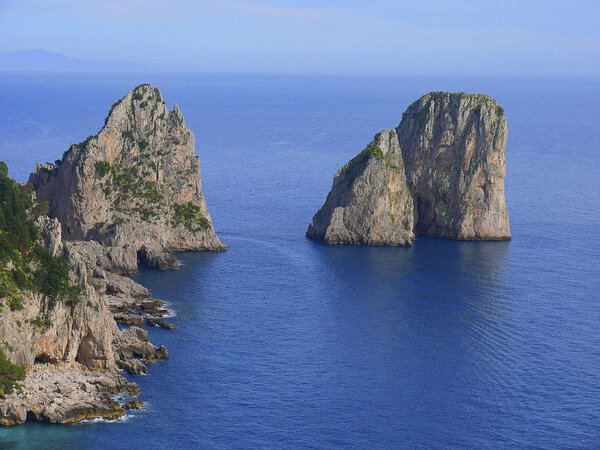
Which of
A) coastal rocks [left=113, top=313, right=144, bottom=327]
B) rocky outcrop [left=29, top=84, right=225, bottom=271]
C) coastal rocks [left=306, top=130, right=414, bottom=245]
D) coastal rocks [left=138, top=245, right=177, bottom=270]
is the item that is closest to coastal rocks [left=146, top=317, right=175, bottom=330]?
coastal rocks [left=113, top=313, right=144, bottom=327]

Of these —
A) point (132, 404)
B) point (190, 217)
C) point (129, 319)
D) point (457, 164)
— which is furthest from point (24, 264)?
point (457, 164)

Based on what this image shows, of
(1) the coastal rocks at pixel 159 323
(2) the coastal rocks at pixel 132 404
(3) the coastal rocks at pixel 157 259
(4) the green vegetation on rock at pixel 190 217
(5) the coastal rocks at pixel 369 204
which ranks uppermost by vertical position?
(5) the coastal rocks at pixel 369 204

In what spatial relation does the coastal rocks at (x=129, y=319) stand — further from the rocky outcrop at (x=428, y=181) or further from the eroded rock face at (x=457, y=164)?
the eroded rock face at (x=457, y=164)

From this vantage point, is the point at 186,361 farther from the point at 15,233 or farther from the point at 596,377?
the point at 596,377

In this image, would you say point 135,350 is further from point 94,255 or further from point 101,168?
point 101,168

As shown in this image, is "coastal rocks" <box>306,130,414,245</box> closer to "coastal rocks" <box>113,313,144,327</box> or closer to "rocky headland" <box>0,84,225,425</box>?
"rocky headland" <box>0,84,225,425</box>

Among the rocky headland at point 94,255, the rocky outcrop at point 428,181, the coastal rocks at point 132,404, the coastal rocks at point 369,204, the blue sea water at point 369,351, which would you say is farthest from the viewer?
the rocky outcrop at point 428,181

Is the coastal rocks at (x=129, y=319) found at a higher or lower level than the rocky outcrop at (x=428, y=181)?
lower

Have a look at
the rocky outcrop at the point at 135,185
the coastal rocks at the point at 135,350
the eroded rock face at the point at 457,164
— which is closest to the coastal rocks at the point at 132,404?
the coastal rocks at the point at 135,350
